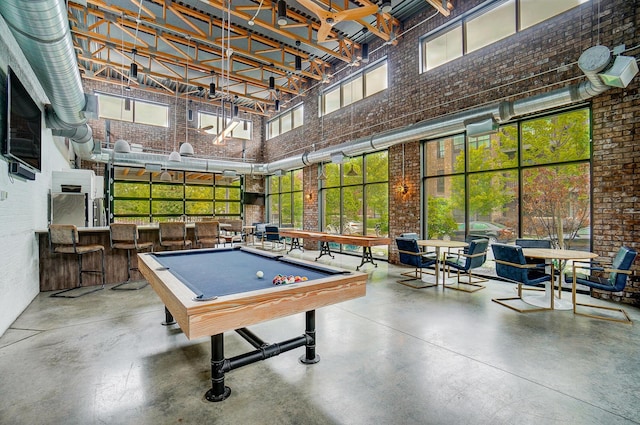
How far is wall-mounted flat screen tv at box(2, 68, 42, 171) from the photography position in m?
3.08

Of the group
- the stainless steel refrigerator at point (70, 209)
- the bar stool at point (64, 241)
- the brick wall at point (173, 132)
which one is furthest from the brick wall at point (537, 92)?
the stainless steel refrigerator at point (70, 209)

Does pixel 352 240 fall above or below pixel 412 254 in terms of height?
above

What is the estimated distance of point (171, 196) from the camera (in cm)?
1220

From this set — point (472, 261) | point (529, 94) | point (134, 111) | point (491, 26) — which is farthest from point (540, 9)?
point (134, 111)

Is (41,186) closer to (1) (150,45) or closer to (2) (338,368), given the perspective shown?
(1) (150,45)

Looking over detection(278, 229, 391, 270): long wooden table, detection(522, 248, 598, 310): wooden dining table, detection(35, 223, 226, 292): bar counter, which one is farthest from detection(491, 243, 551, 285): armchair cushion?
detection(35, 223, 226, 292): bar counter

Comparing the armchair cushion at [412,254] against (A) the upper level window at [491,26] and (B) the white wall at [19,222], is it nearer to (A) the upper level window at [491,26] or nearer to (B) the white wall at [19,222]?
(A) the upper level window at [491,26]

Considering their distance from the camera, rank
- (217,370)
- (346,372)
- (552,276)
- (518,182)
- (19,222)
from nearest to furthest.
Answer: (217,370) < (346,372) < (19,222) < (552,276) < (518,182)

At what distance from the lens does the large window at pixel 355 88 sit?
→ 845cm

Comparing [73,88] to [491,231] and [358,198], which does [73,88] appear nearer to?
[358,198]

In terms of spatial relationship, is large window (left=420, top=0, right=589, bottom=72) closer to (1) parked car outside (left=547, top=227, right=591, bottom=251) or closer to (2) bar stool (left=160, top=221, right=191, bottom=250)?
(1) parked car outside (left=547, top=227, right=591, bottom=251)

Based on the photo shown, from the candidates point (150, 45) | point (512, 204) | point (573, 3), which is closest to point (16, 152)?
point (150, 45)

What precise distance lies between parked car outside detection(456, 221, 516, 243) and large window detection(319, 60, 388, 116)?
4.30 meters

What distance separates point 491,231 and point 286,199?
27.1 ft
